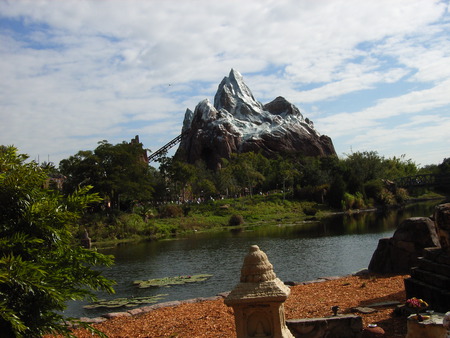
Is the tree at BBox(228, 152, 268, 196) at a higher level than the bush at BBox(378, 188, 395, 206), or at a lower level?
higher

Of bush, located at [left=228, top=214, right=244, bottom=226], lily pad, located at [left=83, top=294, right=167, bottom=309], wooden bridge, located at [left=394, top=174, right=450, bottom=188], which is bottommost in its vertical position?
lily pad, located at [left=83, top=294, right=167, bottom=309]

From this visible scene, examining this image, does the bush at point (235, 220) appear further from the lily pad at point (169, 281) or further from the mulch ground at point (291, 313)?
the mulch ground at point (291, 313)

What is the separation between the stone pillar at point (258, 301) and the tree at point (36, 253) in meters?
1.89

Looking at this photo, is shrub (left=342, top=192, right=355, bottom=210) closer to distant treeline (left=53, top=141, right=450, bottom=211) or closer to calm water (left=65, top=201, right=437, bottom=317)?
distant treeline (left=53, top=141, right=450, bottom=211)

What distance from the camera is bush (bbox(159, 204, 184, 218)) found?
46.0m

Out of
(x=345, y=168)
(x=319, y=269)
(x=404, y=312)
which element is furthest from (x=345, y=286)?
(x=345, y=168)

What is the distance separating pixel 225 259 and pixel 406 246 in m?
10.5

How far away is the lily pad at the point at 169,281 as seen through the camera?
16.9 metres

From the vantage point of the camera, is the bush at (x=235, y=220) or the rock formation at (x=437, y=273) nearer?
the rock formation at (x=437, y=273)

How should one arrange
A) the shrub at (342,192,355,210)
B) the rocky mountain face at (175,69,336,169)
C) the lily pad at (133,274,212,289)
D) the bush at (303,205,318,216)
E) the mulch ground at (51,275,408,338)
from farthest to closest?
the rocky mountain face at (175,69,336,169)
the shrub at (342,192,355,210)
the bush at (303,205,318,216)
the lily pad at (133,274,212,289)
the mulch ground at (51,275,408,338)

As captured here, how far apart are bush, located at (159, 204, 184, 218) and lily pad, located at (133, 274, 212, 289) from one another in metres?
28.0

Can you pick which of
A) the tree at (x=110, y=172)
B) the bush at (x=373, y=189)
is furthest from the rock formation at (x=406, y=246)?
the bush at (x=373, y=189)

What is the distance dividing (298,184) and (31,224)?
56.7m

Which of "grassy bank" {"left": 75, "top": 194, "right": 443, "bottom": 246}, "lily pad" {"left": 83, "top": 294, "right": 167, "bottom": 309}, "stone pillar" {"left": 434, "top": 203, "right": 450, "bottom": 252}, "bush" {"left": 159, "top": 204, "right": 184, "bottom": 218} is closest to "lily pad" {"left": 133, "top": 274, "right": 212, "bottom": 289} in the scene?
→ "lily pad" {"left": 83, "top": 294, "right": 167, "bottom": 309}
